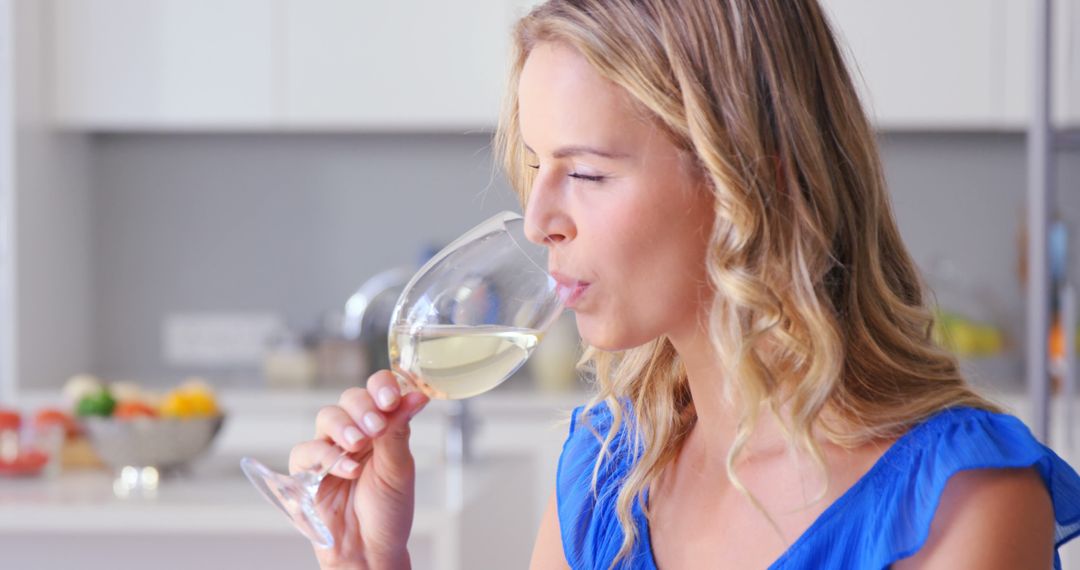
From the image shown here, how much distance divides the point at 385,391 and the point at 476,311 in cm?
11

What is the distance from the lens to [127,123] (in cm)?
405

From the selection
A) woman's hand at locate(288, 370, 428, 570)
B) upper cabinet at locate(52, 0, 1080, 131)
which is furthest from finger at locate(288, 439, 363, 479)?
upper cabinet at locate(52, 0, 1080, 131)

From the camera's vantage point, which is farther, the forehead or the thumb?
the thumb

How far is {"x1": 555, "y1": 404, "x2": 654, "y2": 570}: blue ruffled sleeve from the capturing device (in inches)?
50.0

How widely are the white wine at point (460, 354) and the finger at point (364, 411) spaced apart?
0.14 feet

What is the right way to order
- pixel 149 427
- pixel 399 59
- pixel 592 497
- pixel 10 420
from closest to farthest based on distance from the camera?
pixel 592 497 → pixel 149 427 → pixel 10 420 → pixel 399 59

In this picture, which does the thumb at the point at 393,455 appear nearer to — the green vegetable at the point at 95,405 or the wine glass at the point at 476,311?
the wine glass at the point at 476,311

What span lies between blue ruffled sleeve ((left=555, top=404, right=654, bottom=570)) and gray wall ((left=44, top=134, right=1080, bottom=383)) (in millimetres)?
2932

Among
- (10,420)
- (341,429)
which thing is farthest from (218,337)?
(341,429)

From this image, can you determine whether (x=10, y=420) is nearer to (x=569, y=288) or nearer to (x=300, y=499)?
(x=300, y=499)

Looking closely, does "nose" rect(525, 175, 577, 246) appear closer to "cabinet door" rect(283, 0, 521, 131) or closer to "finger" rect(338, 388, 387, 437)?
"finger" rect(338, 388, 387, 437)

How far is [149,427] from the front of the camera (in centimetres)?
233

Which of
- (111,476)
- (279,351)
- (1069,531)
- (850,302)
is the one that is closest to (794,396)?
(850,302)

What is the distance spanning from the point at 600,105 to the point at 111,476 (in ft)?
5.54
